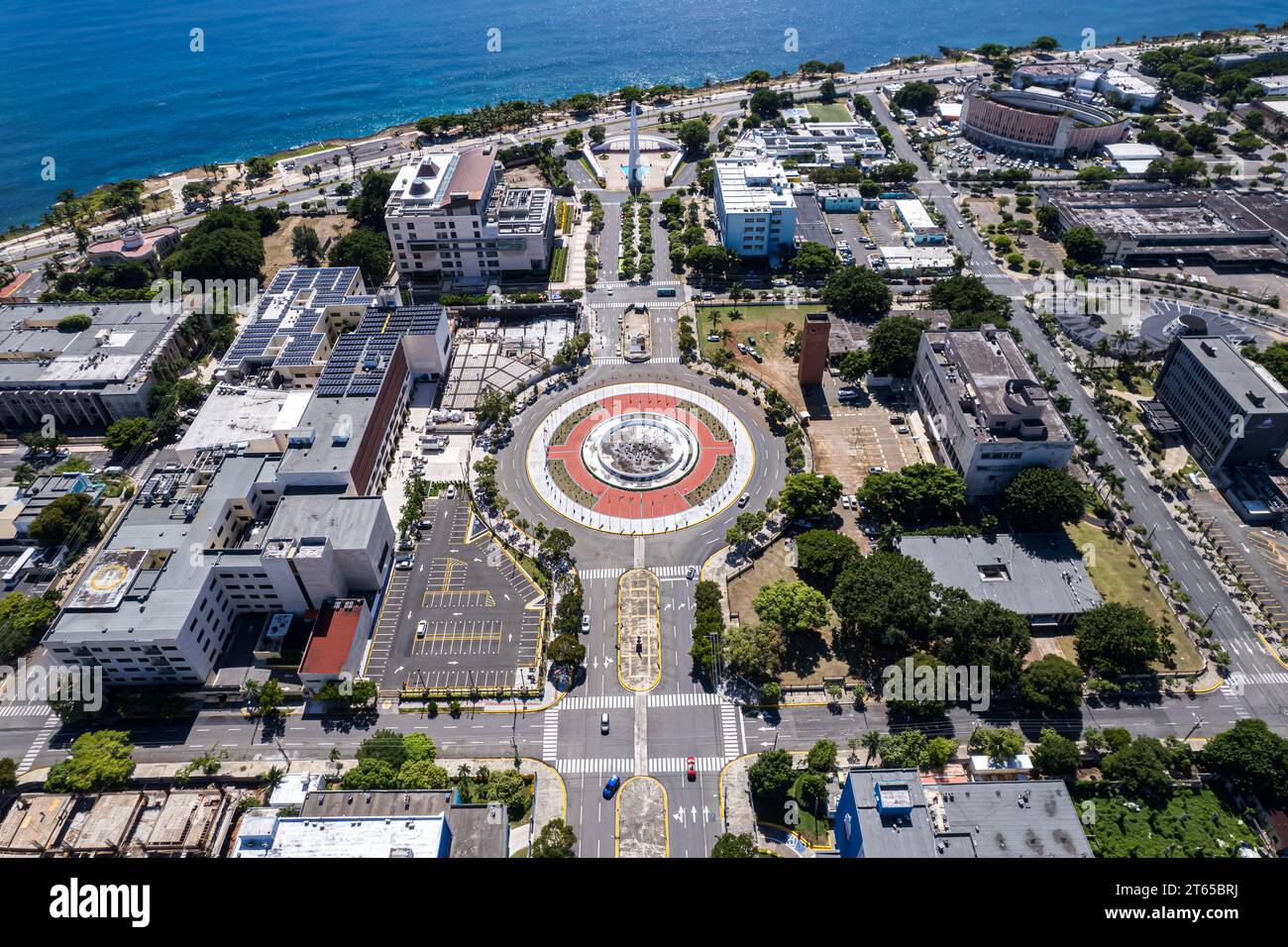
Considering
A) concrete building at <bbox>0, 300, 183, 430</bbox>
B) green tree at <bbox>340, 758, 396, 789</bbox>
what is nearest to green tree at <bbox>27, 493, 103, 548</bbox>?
concrete building at <bbox>0, 300, 183, 430</bbox>

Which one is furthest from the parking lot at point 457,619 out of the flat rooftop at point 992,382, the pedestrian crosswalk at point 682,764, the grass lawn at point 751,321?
the flat rooftop at point 992,382

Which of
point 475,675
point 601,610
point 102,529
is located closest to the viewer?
point 475,675

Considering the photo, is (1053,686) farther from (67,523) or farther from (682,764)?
(67,523)

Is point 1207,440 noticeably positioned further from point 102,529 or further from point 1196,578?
point 102,529

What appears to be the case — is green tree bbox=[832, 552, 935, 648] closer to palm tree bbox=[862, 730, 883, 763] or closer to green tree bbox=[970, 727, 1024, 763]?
palm tree bbox=[862, 730, 883, 763]

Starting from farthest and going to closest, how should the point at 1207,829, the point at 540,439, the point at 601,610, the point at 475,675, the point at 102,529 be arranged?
the point at 540,439, the point at 102,529, the point at 601,610, the point at 475,675, the point at 1207,829

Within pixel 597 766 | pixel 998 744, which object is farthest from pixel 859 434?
pixel 597 766
